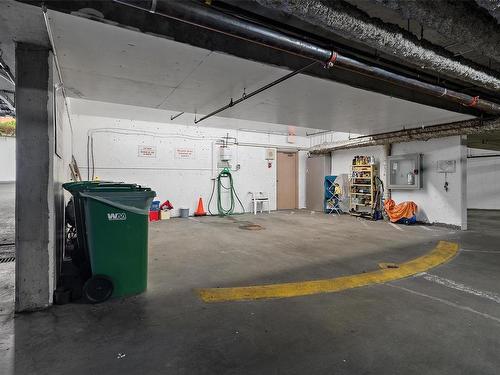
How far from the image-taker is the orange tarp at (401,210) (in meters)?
6.75

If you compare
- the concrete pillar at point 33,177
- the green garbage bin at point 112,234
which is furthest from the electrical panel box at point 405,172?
the concrete pillar at point 33,177

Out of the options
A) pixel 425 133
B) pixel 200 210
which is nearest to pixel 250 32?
pixel 425 133

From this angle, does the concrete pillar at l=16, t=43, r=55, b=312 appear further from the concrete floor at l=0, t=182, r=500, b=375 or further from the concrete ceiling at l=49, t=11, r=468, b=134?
the concrete ceiling at l=49, t=11, r=468, b=134

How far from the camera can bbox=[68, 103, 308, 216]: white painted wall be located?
671 centimetres

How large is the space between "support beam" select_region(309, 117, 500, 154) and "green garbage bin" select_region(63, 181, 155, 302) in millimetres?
6040

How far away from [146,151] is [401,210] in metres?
6.64

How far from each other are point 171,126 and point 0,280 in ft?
17.9

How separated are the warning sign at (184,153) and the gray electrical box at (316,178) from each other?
426cm

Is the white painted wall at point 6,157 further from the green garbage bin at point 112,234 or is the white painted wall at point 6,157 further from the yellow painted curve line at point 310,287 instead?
the yellow painted curve line at point 310,287

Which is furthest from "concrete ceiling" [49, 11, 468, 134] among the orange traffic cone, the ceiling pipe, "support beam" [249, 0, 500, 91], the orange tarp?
the orange traffic cone

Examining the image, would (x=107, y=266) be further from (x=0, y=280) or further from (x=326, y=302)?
(x=326, y=302)

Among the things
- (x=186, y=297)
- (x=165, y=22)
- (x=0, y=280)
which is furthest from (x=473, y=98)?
(x=0, y=280)

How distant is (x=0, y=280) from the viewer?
2.80 m

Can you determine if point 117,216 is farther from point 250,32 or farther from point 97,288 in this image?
point 250,32
